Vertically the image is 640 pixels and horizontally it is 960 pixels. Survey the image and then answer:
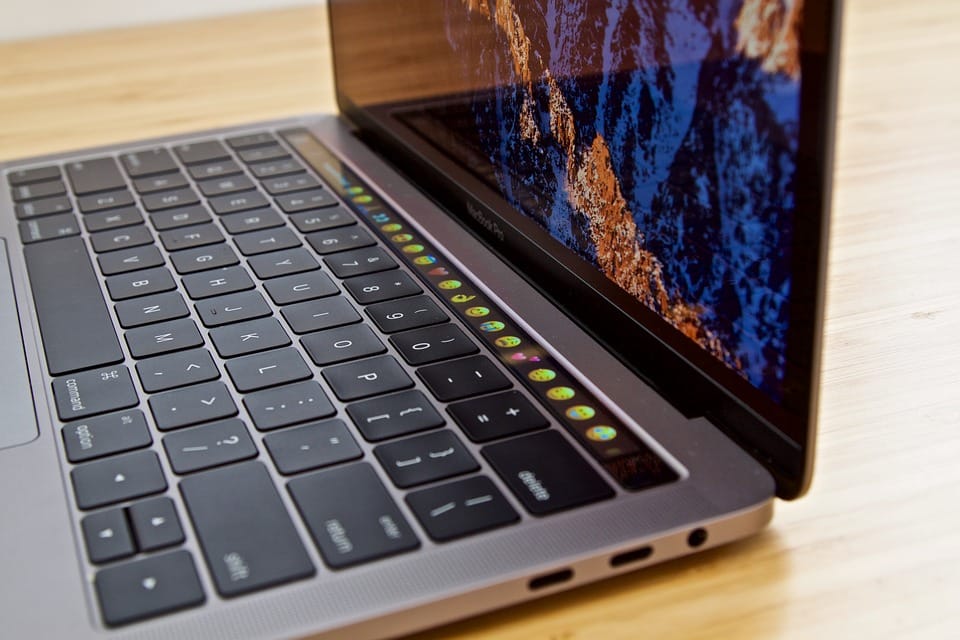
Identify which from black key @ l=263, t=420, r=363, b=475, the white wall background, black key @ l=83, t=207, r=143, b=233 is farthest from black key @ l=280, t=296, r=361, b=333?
the white wall background

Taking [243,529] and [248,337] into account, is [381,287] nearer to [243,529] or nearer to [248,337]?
[248,337]

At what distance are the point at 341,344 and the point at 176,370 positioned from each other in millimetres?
80

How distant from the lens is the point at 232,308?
564mm

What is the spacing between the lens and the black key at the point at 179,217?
698 mm

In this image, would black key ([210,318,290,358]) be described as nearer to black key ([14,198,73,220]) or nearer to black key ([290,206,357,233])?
black key ([290,206,357,233])

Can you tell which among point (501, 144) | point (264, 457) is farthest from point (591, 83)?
point (264, 457)

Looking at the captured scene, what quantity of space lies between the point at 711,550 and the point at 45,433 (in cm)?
28

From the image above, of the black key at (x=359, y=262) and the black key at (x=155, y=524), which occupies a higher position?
the black key at (x=359, y=262)

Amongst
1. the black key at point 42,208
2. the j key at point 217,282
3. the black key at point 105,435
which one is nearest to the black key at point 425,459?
the black key at point 105,435

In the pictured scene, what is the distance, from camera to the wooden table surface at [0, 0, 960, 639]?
1.18 ft

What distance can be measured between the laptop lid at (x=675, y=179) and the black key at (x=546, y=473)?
62 mm

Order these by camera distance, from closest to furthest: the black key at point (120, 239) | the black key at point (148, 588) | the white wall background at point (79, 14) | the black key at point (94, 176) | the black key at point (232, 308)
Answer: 1. the black key at point (148, 588)
2. the black key at point (232, 308)
3. the black key at point (120, 239)
4. the black key at point (94, 176)
5. the white wall background at point (79, 14)

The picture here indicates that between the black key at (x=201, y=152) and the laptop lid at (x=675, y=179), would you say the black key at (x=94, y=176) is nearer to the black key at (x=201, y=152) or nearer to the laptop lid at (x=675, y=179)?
the black key at (x=201, y=152)

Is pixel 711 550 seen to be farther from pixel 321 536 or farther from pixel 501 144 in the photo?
pixel 501 144
